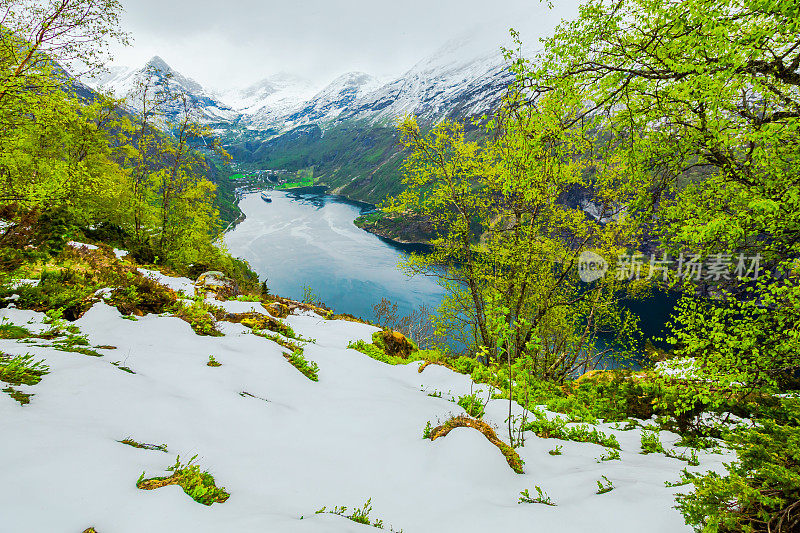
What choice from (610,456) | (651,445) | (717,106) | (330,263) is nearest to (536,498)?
(610,456)

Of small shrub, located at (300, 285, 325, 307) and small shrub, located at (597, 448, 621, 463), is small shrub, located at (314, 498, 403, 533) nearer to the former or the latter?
small shrub, located at (597, 448, 621, 463)

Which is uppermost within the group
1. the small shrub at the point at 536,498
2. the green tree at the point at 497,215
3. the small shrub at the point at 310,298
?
the green tree at the point at 497,215

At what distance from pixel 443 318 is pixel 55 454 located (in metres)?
13.3

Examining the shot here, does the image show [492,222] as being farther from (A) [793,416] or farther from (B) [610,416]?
(A) [793,416]

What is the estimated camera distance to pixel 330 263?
96562 mm

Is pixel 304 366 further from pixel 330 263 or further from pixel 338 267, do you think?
pixel 330 263

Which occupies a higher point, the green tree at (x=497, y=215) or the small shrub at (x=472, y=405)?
the green tree at (x=497, y=215)

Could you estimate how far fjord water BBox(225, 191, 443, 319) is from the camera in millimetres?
78312

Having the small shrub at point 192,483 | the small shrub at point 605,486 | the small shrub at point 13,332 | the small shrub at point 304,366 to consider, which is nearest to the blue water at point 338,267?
the small shrub at point 304,366

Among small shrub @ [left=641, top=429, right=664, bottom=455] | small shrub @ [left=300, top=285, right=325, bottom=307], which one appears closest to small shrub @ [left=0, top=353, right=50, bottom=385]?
small shrub @ [left=641, top=429, right=664, bottom=455]

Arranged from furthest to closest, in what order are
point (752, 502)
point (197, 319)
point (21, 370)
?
point (197, 319) < point (21, 370) < point (752, 502)

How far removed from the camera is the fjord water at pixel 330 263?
7831cm

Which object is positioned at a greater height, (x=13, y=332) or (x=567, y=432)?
(x=13, y=332)

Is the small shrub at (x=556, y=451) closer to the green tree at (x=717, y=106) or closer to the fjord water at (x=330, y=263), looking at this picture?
the green tree at (x=717, y=106)
